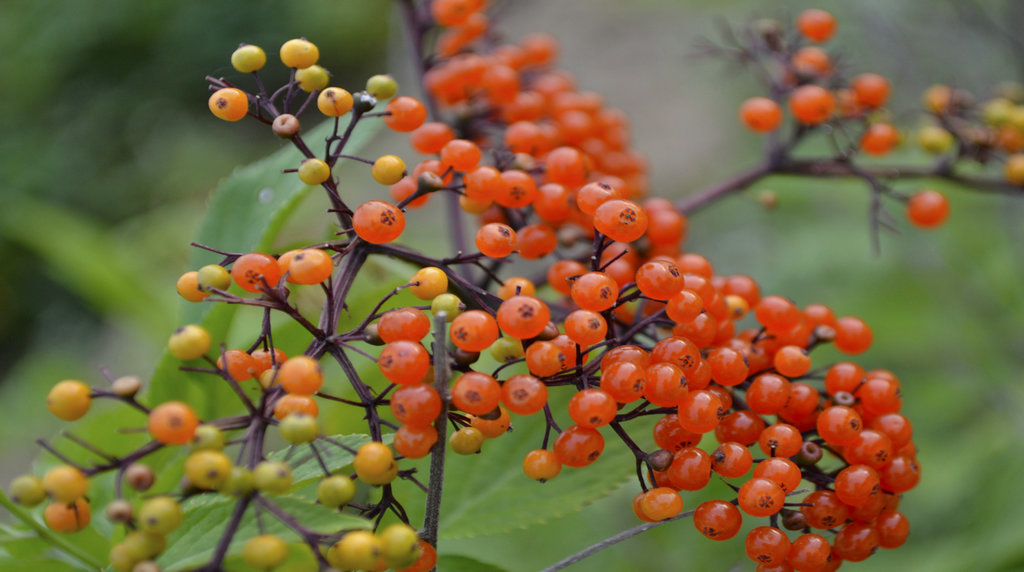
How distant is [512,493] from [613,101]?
20.4 feet

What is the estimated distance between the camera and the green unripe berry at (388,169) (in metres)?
1.07

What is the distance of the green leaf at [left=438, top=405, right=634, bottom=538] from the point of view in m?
1.25

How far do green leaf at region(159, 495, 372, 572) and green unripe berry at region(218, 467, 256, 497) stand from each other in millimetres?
42

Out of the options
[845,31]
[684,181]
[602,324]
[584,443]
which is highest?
[602,324]

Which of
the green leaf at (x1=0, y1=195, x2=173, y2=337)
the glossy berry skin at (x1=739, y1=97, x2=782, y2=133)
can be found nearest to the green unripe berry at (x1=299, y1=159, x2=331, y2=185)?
the glossy berry skin at (x1=739, y1=97, x2=782, y2=133)

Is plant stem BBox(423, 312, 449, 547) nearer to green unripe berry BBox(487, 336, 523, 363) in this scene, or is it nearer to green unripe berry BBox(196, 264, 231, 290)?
green unripe berry BBox(487, 336, 523, 363)

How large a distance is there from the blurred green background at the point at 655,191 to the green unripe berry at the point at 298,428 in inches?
26.4

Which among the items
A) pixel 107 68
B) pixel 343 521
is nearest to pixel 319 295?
pixel 343 521

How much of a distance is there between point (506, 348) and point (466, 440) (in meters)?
0.12

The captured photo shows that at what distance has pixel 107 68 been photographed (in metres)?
7.68

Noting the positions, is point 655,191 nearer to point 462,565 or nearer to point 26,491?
point 462,565

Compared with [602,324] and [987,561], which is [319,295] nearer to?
[602,324]

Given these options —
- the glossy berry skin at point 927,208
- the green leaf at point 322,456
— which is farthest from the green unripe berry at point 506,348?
the glossy berry skin at point 927,208

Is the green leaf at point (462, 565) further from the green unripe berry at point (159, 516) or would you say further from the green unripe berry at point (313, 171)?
the green unripe berry at point (313, 171)
